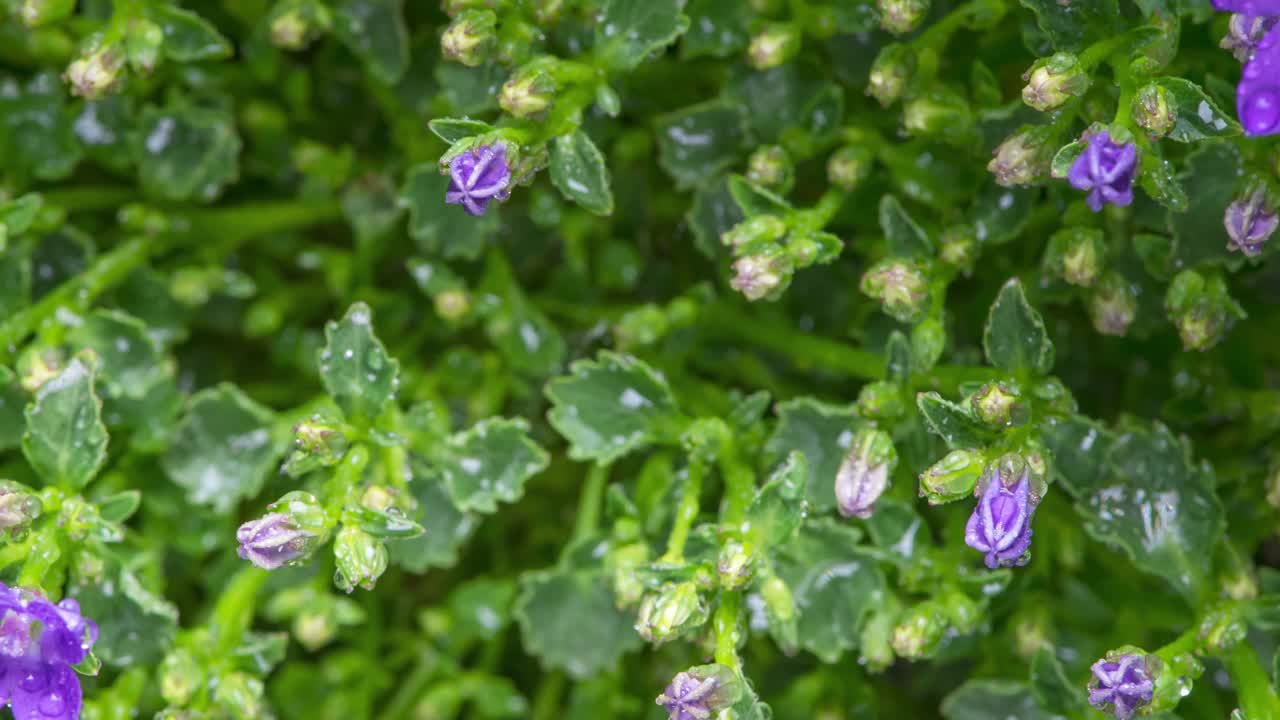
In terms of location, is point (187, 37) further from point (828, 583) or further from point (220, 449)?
point (828, 583)

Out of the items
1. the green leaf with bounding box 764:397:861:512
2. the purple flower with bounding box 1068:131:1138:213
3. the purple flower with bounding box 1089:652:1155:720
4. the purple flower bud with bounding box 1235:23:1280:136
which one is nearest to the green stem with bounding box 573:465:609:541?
the green leaf with bounding box 764:397:861:512

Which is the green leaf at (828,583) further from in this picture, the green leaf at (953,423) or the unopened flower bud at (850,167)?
the unopened flower bud at (850,167)

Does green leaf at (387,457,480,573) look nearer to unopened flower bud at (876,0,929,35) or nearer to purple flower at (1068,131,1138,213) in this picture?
unopened flower bud at (876,0,929,35)

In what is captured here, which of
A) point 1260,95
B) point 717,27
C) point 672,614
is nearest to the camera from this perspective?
point 1260,95

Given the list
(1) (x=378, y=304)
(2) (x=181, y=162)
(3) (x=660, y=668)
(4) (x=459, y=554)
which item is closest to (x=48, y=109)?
(2) (x=181, y=162)

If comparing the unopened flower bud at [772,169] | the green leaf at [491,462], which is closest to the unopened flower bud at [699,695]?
the green leaf at [491,462]

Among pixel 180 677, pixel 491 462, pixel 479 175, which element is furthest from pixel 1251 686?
pixel 180 677
